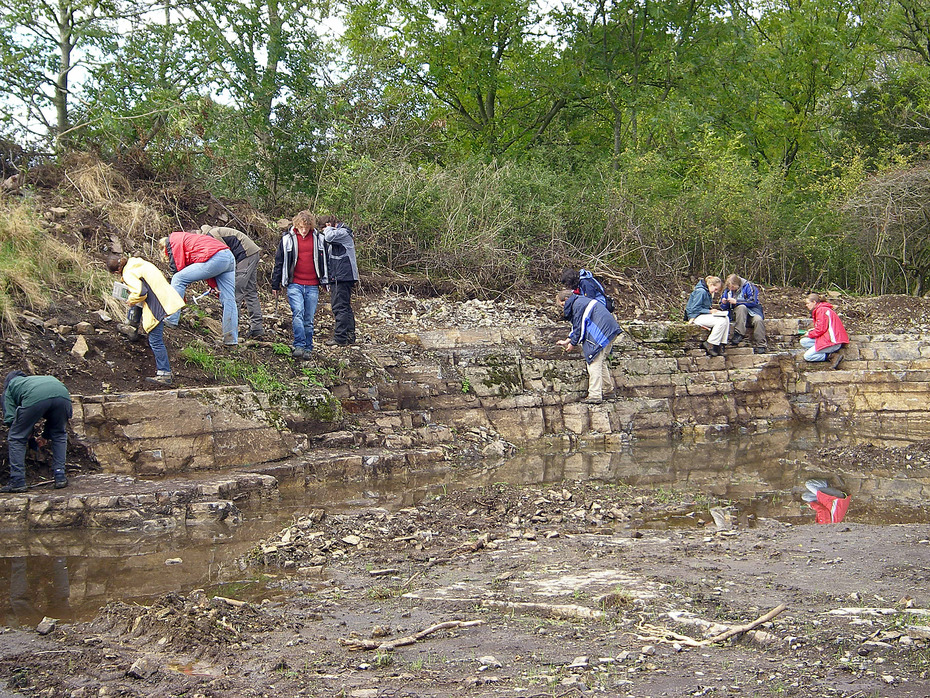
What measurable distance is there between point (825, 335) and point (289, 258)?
929 cm

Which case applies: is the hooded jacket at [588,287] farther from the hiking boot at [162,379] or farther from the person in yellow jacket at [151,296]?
the hiking boot at [162,379]

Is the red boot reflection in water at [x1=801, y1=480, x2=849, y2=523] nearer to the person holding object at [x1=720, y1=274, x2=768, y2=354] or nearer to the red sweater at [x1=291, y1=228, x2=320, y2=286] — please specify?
the person holding object at [x1=720, y1=274, x2=768, y2=354]

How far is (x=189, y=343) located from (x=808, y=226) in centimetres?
1340

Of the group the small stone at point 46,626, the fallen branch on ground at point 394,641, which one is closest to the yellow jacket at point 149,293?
the small stone at point 46,626

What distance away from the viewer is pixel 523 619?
16.7ft

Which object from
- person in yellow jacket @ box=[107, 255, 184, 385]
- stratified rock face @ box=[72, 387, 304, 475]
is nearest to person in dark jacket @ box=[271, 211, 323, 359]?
stratified rock face @ box=[72, 387, 304, 475]

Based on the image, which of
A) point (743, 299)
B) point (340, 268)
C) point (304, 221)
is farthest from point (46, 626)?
point (743, 299)

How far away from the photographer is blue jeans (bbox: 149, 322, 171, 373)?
31.6 feet

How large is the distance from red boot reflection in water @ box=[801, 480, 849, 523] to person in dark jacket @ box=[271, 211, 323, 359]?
647cm

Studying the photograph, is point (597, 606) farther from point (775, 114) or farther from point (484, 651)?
point (775, 114)

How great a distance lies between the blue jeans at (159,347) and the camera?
964 cm

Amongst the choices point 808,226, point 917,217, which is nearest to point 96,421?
point 808,226

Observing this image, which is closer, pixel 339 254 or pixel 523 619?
pixel 523 619

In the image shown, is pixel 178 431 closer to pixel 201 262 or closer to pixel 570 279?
pixel 201 262
